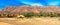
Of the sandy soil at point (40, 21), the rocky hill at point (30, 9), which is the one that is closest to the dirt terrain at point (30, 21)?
the sandy soil at point (40, 21)

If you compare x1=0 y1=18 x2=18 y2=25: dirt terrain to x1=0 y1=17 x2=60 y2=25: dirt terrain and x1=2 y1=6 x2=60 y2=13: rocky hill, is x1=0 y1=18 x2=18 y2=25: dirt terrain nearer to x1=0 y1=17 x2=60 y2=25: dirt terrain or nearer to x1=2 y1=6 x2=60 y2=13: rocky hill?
x1=0 y1=17 x2=60 y2=25: dirt terrain

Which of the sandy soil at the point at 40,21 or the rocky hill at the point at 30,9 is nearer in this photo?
the sandy soil at the point at 40,21

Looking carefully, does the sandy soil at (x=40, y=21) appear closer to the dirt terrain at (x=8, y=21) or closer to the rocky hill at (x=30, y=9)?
the dirt terrain at (x=8, y=21)

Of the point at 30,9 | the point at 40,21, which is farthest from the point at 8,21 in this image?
the point at 40,21

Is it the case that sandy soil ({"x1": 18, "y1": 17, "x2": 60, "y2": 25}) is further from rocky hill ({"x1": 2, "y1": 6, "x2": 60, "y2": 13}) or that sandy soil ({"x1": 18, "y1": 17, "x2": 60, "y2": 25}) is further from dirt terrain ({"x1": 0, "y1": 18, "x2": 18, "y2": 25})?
rocky hill ({"x1": 2, "y1": 6, "x2": 60, "y2": 13})

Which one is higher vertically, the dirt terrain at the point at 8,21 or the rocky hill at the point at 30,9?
the rocky hill at the point at 30,9

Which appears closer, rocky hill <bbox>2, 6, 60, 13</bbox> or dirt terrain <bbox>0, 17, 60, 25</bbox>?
dirt terrain <bbox>0, 17, 60, 25</bbox>

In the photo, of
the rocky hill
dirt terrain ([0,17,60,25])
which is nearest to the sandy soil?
dirt terrain ([0,17,60,25])

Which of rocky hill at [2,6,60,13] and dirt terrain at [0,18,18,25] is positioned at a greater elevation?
rocky hill at [2,6,60,13]

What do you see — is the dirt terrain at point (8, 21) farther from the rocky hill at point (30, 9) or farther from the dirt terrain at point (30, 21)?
the rocky hill at point (30, 9)

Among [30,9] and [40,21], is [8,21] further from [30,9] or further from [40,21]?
[40,21]

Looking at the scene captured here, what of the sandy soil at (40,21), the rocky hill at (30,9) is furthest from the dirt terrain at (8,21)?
the rocky hill at (30,9)

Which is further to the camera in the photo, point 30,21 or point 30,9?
point 30,9
